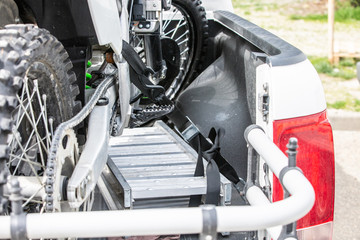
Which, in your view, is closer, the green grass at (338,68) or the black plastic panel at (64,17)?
the black plastic panel at (64,17)

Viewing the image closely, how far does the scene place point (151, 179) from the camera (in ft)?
7.85

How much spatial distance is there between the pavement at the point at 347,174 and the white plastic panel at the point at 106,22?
2524 millimetres

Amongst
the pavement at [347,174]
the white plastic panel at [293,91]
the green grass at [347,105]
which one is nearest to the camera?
the white plastic panel at [293,91]

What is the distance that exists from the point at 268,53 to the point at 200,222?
1151 mm

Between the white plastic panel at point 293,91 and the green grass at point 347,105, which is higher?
the white plastic panel at point 293,91

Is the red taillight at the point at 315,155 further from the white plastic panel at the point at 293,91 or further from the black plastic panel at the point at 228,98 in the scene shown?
the black plastic panel at the point at 228,98

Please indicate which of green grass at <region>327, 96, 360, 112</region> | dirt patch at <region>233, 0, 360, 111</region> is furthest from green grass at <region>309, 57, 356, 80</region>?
green grass at <region>327, 96, 360, 112</region>

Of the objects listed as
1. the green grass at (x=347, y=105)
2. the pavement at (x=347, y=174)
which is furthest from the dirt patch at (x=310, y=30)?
the pavement at (x=347, y=174)

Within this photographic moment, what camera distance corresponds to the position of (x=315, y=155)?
2.16m

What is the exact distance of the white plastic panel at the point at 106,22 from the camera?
218 centimetres

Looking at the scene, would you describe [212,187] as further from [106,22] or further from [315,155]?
[106,22]

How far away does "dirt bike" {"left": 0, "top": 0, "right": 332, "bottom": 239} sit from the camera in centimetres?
146

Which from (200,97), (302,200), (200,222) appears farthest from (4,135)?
(200,97)

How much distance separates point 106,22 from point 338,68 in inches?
273
